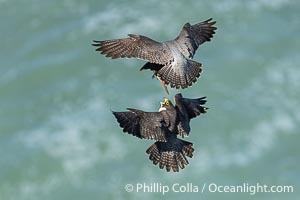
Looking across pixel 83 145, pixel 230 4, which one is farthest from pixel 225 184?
pixel 230 4

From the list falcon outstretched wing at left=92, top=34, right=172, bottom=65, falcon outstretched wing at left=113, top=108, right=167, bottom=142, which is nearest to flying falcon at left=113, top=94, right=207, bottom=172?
falcon outstretched wing at left=113, top=108, right=167, bottom=142

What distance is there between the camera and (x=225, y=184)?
35219 millimetres

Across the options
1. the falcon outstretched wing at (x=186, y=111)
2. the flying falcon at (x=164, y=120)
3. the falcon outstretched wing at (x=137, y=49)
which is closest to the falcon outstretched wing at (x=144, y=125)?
the flying falcon at (x=164, y=120)

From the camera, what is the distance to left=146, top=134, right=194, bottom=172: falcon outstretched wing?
1883 centimetres

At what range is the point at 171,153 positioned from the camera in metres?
18.8

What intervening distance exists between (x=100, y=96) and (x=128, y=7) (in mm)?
6006

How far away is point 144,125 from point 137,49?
155 centimetres

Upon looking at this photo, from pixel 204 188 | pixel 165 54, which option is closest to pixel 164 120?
pixel 165 54

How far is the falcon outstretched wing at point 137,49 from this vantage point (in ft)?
60.6

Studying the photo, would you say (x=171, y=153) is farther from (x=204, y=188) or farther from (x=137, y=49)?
(x=204, y=188)

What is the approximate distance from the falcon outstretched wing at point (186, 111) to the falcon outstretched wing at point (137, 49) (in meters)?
0.74

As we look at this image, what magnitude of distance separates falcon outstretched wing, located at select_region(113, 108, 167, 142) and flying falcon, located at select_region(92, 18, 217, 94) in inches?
21.6

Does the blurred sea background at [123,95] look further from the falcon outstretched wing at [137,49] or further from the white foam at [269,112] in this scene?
the falcon outstretched wing at [137,49]

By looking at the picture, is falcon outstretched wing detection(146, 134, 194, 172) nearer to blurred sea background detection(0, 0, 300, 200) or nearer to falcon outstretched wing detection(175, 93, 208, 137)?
falcon outstretched wing detection(175, 93, 208, 137)
